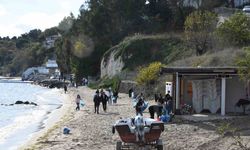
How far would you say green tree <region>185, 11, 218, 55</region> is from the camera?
52.2 meters

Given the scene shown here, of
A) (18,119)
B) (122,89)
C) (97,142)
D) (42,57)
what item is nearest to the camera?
(97,142)

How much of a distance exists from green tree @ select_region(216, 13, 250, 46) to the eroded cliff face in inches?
978

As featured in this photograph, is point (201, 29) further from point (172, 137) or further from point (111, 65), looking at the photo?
point (172, 137)

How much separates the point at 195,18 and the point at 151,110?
28.0 metres

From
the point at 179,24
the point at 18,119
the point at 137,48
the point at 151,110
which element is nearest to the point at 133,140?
the point at 151,110

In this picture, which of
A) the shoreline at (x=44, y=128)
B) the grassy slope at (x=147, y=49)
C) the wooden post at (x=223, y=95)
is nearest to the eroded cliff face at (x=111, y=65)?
the grassy slope at (x=147, y=49)

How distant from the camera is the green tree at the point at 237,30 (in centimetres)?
4429

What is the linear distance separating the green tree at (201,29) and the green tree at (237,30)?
621 cm

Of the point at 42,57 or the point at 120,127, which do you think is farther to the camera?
the point at 42,57

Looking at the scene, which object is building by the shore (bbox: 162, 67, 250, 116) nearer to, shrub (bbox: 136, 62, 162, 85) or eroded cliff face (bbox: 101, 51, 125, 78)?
shrub (bbox: 136, 62, 162, 85)

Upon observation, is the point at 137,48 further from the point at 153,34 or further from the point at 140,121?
the point at 140,121

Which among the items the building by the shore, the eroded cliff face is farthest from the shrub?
the eroded cliff face

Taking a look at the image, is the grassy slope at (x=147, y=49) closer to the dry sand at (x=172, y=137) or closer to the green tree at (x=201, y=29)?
the green tree at (x=201, y=29)

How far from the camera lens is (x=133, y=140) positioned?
16484mm
